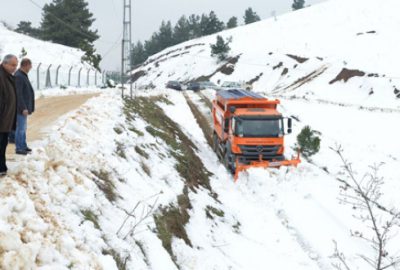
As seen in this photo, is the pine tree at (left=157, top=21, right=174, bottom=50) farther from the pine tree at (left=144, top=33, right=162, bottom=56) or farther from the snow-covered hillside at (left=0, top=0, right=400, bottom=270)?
the snow-covered hillside at (left=0, top=0, right=400, bottom=270)

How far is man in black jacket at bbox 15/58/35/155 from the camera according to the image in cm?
813

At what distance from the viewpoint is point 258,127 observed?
17.2m

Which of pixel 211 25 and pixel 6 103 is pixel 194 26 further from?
pixel 6 103

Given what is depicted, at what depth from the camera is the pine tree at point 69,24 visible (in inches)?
2283

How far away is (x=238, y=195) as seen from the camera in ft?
46.3

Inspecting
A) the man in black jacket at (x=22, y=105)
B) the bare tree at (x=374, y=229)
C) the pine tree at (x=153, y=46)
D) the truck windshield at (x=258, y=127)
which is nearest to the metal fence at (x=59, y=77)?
the truck windshield at (x=258, y=127)

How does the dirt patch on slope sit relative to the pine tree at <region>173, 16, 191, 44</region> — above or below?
below

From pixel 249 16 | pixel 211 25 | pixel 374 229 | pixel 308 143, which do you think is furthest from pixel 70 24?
pixel 249 16

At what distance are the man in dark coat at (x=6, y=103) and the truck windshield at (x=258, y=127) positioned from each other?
11.3 m

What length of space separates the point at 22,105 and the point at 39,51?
123 ft

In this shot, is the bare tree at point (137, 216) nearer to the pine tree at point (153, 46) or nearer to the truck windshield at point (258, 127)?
the truck windshield at point (258, 127)

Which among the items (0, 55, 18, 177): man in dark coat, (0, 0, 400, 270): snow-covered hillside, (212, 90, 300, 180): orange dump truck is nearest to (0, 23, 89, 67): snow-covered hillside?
(0, 0, 400, 270): snow-covered hillside

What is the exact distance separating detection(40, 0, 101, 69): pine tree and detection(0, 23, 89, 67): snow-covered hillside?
11.8 m

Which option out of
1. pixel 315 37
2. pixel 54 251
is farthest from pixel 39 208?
pixel 315 37
